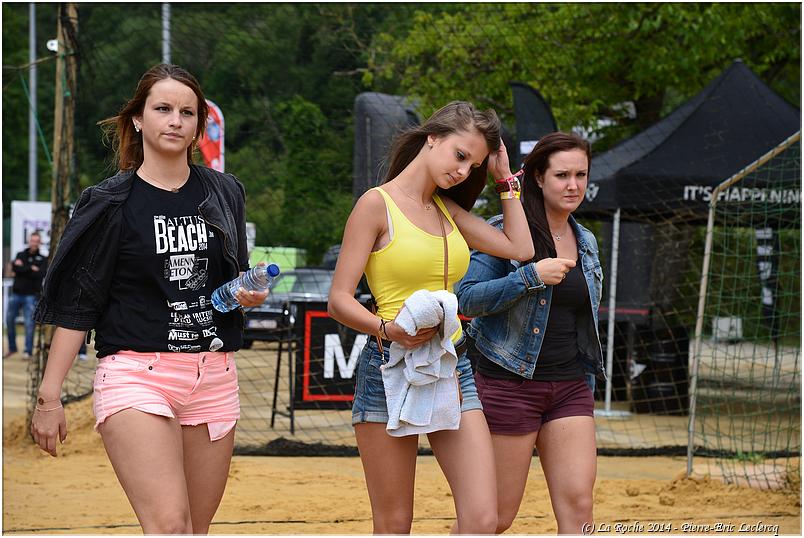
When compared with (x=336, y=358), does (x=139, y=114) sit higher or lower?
higher

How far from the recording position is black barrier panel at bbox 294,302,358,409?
9273 millimetres

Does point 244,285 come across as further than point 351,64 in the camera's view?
No

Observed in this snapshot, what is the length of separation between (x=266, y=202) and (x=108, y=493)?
4232mm

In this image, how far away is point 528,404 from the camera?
407cm

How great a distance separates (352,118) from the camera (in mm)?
10156

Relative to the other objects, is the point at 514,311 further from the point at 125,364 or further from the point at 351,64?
the point at 351,64

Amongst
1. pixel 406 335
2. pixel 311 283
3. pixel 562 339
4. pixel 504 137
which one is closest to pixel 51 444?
pixel 406 335

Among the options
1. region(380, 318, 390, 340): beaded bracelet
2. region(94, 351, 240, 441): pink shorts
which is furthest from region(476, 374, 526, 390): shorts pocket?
region(94, 351, 240, 441): pink shorts

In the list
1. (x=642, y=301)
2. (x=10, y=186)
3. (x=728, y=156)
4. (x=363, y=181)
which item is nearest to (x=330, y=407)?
(x=363, y=181)

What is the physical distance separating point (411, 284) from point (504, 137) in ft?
23.2

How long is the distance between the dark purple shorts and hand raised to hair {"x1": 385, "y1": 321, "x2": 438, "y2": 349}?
753 millimetres

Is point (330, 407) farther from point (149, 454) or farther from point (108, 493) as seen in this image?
point (149, 454)

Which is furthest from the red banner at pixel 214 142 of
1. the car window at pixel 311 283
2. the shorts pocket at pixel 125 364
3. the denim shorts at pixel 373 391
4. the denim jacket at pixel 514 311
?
the shorts pocket at pixel 125 364

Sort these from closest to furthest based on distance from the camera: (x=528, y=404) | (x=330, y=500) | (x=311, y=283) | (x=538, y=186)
Answer: (x=528, y=404) < (x=538, y=186) < (x=330, y=500) < (x=311, y=283)
